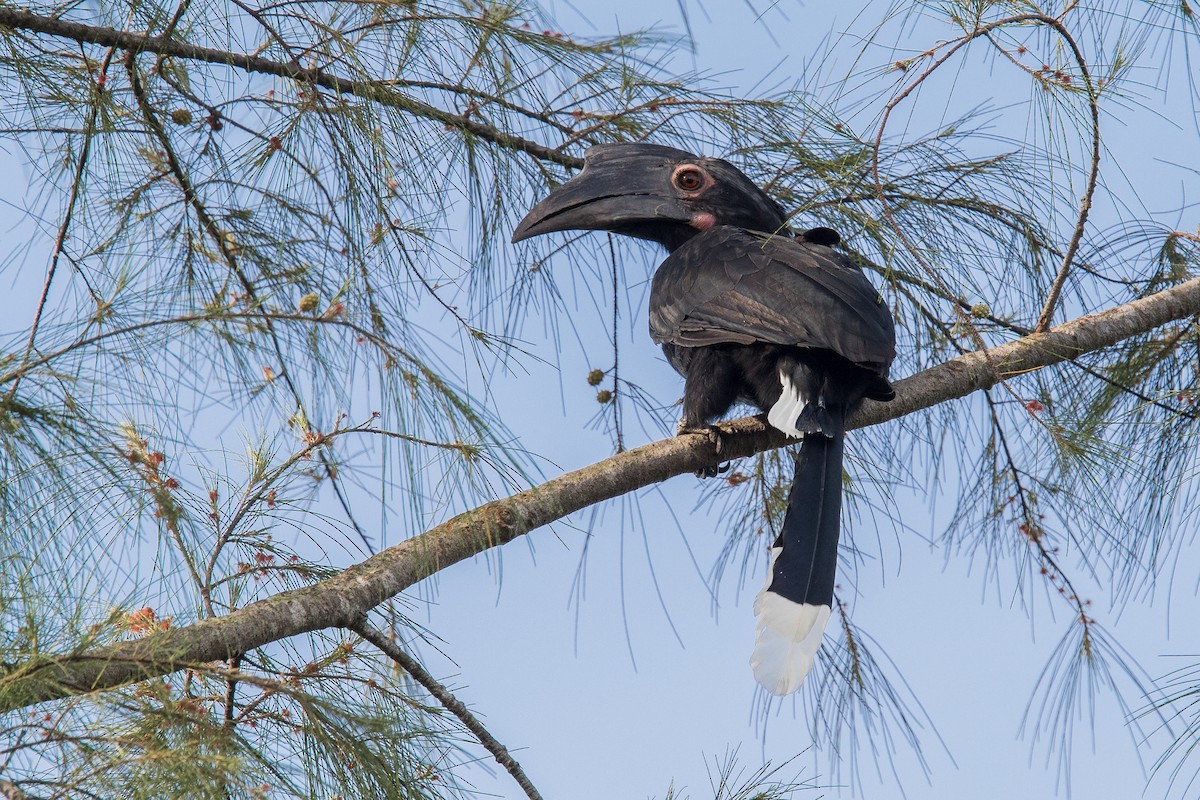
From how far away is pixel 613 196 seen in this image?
10.2ft

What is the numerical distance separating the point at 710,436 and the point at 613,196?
2.72ft

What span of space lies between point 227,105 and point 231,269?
1.16ft

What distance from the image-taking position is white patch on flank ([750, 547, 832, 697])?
8.07 feet

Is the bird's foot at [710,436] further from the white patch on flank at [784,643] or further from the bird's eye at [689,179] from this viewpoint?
→ the bird's eye at [689,179]

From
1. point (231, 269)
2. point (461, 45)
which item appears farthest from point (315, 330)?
point (461, 45)

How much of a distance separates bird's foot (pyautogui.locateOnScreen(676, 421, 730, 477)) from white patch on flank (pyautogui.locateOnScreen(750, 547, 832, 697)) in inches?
14.2

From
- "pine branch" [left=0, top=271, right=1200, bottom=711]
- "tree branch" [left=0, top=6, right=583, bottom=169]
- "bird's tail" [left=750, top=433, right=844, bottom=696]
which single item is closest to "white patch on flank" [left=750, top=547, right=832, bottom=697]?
"bird's tail" [left=750, top=433, right=844, bottom=696]

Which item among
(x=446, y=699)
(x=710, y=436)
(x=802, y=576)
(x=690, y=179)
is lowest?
(x=446, y=699)

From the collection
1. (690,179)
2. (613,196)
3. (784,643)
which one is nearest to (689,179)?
(690,179)

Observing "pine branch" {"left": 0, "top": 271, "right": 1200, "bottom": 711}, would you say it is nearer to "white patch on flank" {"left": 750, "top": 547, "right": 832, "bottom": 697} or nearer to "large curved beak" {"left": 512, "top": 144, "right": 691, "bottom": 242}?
"white patch on flank" {"left": 750, "top": 547, "right": 832, "bottom": 697}

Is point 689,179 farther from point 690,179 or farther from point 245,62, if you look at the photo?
point 245,62

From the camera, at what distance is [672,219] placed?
3.32 meters

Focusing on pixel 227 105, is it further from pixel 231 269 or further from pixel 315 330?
pixel 315 330

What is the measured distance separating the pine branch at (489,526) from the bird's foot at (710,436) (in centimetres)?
3
